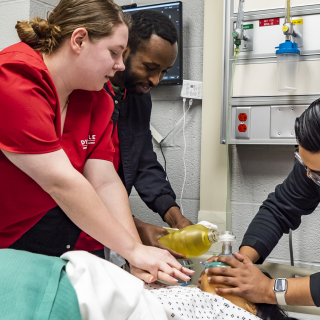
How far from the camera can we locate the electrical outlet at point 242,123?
1.76m

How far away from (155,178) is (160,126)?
1.90ft

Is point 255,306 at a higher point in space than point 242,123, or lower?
lower

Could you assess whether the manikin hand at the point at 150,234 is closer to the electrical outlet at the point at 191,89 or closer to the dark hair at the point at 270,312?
the dark hair at the point at 270,312

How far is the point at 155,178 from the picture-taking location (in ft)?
5.14

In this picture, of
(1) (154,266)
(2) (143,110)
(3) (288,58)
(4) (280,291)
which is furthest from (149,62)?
(4) (280,291)

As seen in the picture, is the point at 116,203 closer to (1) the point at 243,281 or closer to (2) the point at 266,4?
(1) the point at 243,281

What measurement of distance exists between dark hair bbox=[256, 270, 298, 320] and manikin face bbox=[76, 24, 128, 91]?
2.34 ft

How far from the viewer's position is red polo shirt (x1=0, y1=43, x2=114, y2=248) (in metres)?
0.80

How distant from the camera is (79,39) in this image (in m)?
0.93

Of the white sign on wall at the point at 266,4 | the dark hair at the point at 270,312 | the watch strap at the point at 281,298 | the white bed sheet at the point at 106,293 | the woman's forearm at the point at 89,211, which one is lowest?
the dark hair at the point at 270,312

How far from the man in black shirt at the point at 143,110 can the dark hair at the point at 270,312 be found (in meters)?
0.33

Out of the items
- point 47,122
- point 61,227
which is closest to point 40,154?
point 47,122

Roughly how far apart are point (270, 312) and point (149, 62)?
890 millimetres

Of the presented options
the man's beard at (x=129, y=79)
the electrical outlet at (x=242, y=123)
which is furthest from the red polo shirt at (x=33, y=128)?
the electrical outlet at (x=242, y=123)
